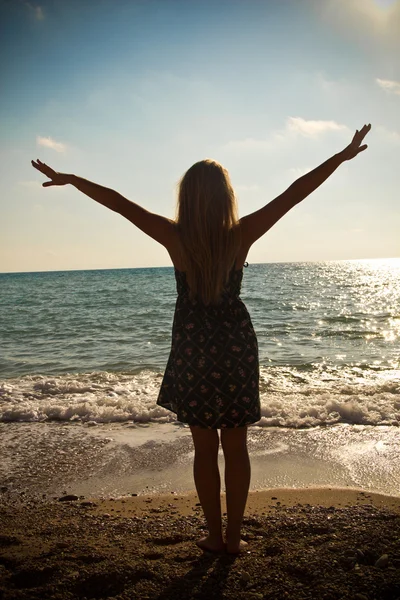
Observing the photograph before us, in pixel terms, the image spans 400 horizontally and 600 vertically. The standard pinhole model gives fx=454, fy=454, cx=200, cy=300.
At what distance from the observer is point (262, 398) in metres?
6.45

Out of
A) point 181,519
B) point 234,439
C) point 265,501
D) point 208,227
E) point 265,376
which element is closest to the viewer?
point 208,227

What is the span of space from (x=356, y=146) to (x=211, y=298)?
1.30 meters

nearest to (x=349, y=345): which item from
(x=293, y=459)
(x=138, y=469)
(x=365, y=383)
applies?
(x=365, y=383)

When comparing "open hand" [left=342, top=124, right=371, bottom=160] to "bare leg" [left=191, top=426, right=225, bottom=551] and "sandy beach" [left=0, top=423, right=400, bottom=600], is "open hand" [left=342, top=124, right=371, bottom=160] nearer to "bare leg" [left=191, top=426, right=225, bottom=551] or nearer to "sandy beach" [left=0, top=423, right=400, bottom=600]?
"bare leg" [left=191, top=426, right=225, bottom=551]

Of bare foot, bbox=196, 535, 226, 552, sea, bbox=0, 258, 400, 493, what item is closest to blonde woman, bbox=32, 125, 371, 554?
bare foot, bbox=196, 535, 226, 552

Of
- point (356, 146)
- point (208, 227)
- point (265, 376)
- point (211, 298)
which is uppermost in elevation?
point (356, 146)

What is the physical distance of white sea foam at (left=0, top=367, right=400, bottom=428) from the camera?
559cm

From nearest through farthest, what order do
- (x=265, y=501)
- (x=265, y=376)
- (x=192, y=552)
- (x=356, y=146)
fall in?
(x=192, y=552)
(x=356, y=146)
(x=265, y=501)
(x=265, y=376)

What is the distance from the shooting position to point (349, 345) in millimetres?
11328

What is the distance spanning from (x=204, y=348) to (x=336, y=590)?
4.24 feet

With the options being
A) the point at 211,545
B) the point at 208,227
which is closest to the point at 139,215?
the point at 208,227

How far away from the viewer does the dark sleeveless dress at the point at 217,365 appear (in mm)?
2363

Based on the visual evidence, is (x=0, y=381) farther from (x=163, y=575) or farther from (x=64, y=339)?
(x=163, y=575)

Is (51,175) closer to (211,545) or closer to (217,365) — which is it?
(217,365)
